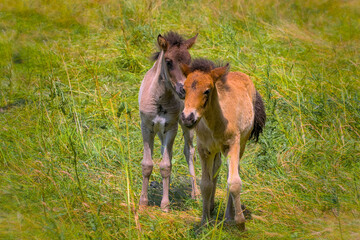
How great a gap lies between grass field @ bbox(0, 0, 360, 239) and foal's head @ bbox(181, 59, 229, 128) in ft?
2.66

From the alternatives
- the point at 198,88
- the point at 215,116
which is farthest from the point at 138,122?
the point at 198,88

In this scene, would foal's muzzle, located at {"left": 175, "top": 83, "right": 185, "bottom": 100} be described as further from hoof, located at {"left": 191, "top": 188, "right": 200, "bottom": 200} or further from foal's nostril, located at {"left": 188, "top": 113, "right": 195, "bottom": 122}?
hoof, located at {"left": 191, "top": 188, "right": 200, "bottom": 200}

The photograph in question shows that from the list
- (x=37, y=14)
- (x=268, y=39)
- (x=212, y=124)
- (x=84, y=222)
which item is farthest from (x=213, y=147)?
(x=37, y=14)

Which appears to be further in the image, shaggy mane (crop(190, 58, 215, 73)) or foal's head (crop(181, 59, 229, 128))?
shaggy mane (crop(190, 58, 215, 73))

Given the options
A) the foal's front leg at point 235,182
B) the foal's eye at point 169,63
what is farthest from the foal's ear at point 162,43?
the foal's front leg at point 235,182

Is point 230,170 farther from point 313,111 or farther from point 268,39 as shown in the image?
point 268,39

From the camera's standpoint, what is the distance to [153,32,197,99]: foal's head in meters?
6.14

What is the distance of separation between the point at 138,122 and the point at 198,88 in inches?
180

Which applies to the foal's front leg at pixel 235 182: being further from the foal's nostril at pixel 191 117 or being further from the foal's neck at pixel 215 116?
the foal's nostril at pixel 191 117

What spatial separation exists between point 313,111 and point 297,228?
10.1ft

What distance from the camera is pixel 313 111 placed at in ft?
24.7

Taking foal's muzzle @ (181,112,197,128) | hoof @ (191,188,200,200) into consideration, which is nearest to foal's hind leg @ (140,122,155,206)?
hoof @ (191,188,200,200)

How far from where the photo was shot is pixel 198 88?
4.69 m

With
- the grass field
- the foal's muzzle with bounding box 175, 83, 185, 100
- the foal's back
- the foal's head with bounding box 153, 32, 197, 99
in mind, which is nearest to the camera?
the grass field
